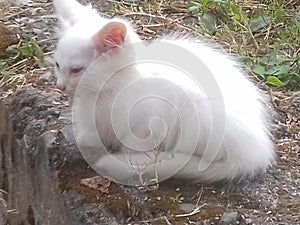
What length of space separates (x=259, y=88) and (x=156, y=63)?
0.50m

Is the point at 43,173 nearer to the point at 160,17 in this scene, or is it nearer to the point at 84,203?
the point at 84,203

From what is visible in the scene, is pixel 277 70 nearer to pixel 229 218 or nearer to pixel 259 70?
pixel 259 70

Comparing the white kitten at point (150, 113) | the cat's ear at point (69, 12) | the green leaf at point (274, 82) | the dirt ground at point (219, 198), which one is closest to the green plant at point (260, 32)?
the green leaf at point (274, 82)

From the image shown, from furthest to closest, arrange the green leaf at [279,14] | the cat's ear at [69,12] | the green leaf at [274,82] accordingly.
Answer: the green leaf at [279,14] < the green leaf at [274,82] < the cat's ear at [69,12]

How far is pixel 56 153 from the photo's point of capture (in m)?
2.15

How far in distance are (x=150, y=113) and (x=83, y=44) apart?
0.79 feet

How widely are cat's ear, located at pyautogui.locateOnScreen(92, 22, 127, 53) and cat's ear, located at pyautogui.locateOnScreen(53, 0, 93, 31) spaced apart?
199 mm

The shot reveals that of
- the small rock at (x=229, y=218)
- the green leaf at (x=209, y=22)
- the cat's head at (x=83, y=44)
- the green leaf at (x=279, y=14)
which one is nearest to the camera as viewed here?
the small rock at (x=229, y=218)

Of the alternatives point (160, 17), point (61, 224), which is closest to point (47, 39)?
point (160, 17)

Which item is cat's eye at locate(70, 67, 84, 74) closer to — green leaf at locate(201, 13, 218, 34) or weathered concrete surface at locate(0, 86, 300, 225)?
weathered concrete surface at locate(0, 86, 300, 225)

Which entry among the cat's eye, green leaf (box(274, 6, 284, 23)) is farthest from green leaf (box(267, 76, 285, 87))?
the cat's eye

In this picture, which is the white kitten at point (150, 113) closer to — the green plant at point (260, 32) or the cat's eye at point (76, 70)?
the cat's eye at point (76, 70)

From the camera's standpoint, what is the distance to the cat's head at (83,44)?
1954 mm

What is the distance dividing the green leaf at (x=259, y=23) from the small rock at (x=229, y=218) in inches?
49.6
